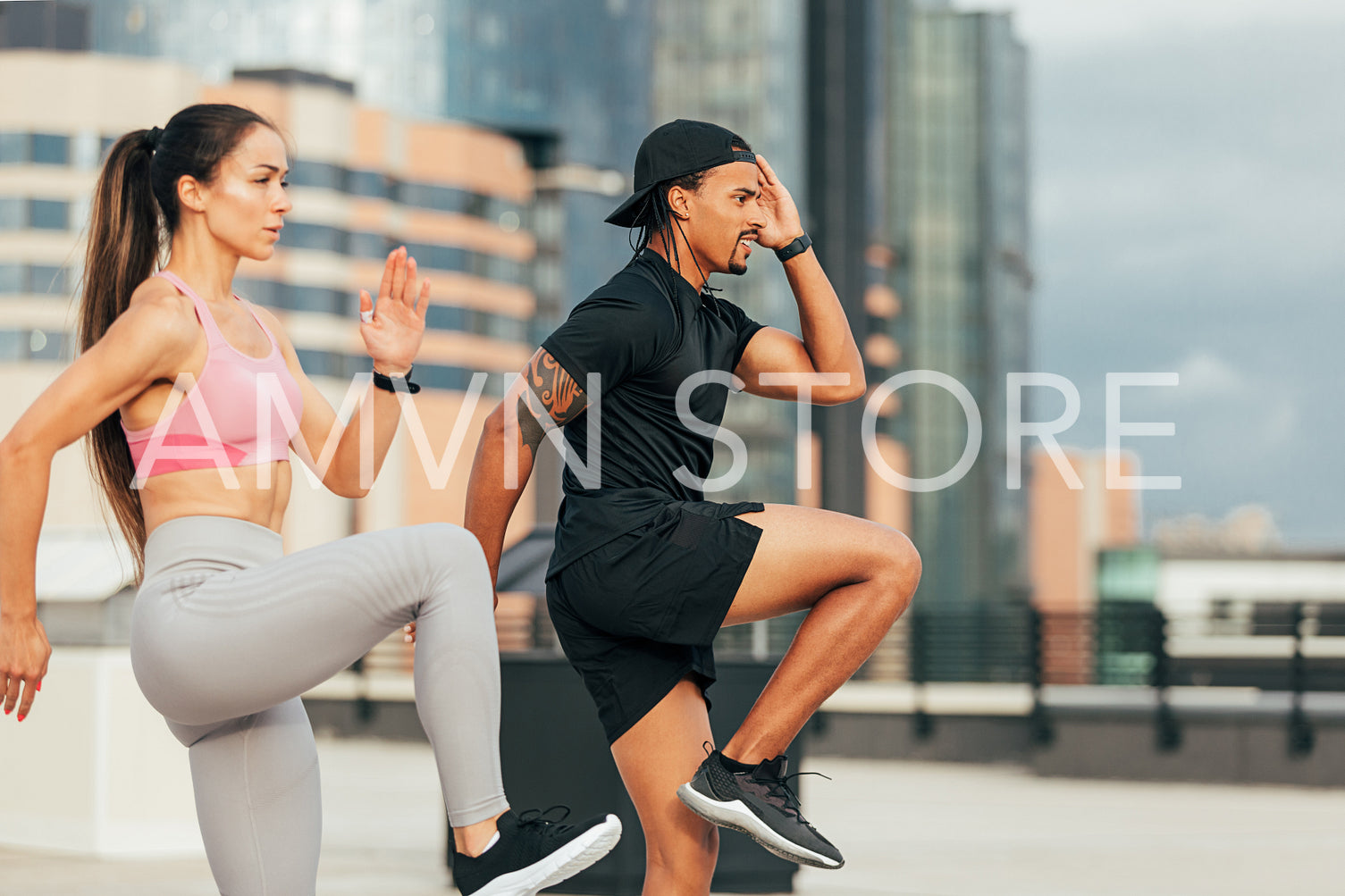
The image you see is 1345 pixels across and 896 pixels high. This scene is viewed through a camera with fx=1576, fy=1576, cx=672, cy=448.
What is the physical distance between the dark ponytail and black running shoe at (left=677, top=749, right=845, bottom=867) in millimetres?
1151

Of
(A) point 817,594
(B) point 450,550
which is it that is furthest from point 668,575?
(B) point 450,550

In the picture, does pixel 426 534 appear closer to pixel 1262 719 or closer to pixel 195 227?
pixel 195 227

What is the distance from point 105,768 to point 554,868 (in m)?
6.01

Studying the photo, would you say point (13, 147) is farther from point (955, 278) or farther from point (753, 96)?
point (955, 278)

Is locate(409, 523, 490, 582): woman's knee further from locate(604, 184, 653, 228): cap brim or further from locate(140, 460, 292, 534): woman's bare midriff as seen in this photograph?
locate(604, 184, 653, 228): cap brim

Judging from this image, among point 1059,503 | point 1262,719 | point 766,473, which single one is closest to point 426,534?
point 1262,719

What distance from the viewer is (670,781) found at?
10.3 ft

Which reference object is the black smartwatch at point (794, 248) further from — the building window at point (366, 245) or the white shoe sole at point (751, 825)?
the building window at point (366, 245)

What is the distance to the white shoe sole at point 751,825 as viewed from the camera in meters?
2.77

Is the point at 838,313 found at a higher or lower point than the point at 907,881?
higher

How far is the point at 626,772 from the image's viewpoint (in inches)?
126

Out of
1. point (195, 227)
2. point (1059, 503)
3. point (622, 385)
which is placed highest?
point (195, 227)

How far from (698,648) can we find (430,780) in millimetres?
9845

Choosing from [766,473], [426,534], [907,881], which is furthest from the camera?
[766,473]
